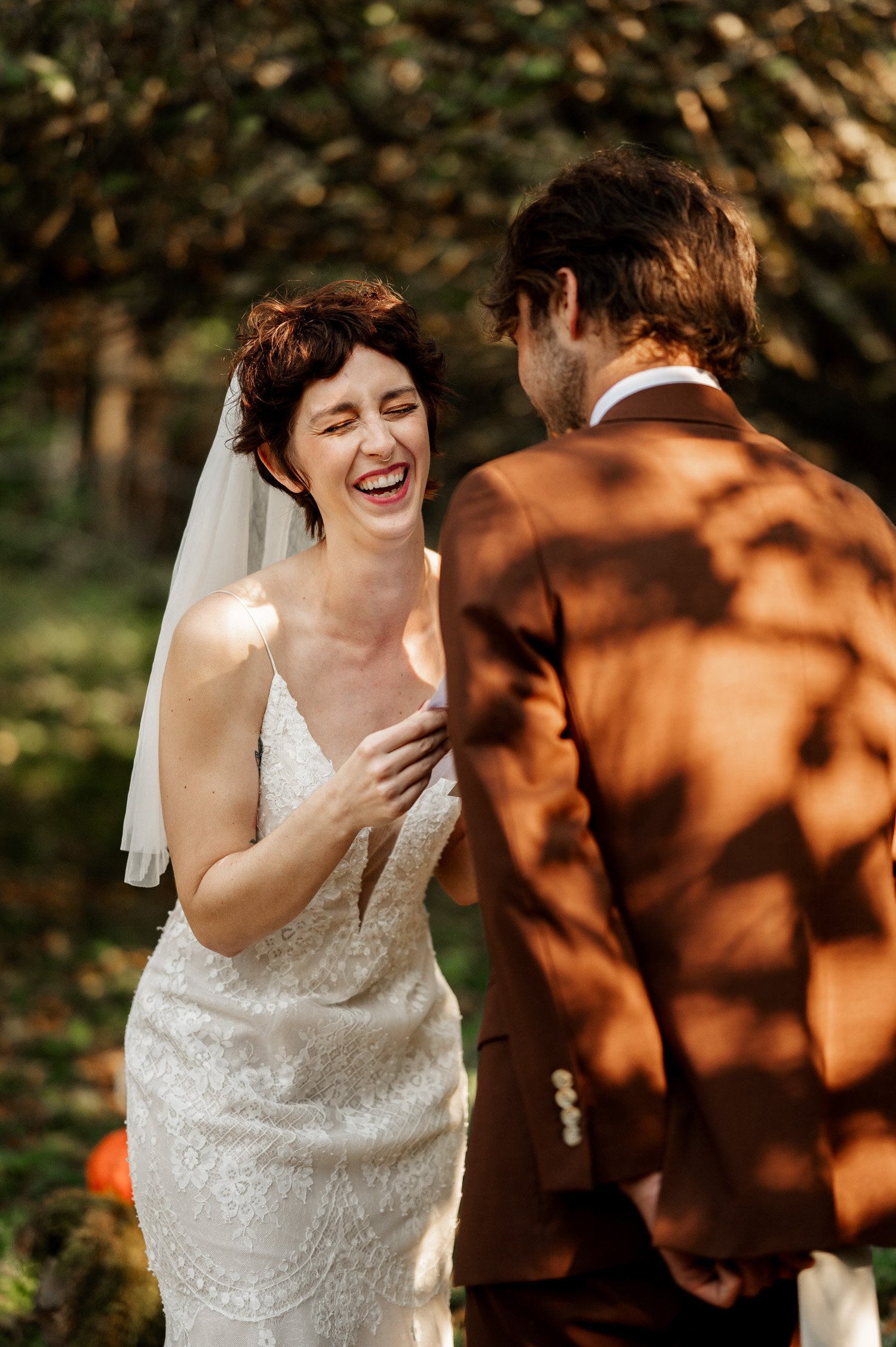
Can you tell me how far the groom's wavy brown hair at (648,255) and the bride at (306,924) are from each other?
68 cm

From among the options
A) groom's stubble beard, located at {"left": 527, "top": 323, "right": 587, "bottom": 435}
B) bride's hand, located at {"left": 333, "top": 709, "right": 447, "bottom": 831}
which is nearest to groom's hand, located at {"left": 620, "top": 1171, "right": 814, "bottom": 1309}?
bride's hand, located at {"left": 333, "top": 709, "right": 447, "bottom": 831}

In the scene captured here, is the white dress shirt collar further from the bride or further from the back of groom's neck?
the bride

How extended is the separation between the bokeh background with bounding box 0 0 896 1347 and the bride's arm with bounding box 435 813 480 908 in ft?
3.12

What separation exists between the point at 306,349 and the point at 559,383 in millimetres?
740

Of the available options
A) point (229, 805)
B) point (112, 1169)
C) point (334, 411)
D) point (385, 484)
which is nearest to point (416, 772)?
point (229, 805)

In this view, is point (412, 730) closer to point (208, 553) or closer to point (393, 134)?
point (208, 553)

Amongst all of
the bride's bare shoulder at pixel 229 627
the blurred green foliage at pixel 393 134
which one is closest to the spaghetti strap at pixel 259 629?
the bride's bare shoulder at pixel 229 627

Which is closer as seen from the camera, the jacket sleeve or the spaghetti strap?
the jacket sleeve

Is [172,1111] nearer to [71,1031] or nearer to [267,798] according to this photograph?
[267,798]

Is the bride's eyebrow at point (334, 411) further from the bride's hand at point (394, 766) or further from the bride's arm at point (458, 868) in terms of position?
the bride's arm at point (458, 868)

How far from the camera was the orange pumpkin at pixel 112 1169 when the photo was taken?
3852 mm

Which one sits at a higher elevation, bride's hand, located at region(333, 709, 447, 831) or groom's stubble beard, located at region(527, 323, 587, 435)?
groom's stubble beard, located at region(527, 323, 587, 435)

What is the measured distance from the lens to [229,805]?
7.92ft

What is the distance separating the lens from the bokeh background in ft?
15.1
